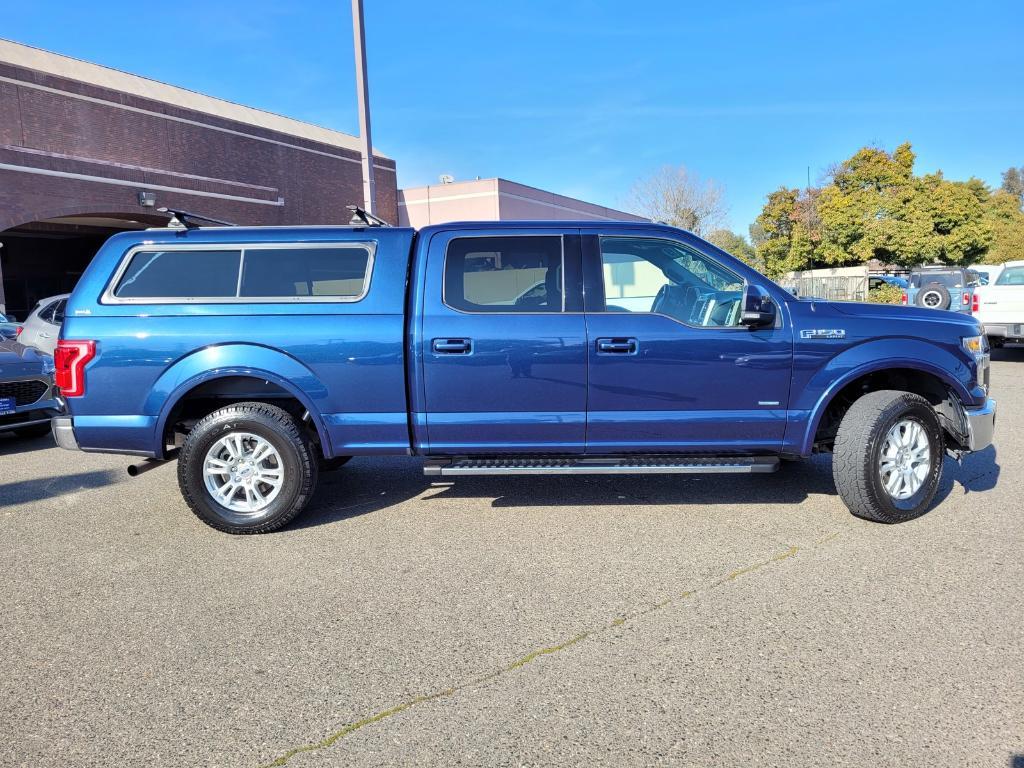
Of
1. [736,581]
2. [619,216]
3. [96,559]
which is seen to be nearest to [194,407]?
[96,559]

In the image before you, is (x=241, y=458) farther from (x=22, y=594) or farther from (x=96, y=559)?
(x=22, y=594)

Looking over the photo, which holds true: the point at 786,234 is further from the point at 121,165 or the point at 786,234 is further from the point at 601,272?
the point at 601,272

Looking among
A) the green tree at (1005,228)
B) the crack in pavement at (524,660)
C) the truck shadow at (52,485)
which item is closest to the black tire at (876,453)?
the crack in pavement at (524,660)

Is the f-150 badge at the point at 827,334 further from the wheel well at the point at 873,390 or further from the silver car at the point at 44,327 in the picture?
the silver car at the point at 44,327

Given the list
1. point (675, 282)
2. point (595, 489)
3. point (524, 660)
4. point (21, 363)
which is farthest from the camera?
point (21, 363)

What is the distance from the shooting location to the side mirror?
4.28 m

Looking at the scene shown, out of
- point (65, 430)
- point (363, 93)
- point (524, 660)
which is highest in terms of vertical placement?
point (363, 93)

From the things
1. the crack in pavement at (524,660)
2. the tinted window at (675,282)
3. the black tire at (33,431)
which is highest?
the tinted window at (675,282)

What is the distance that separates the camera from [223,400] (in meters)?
4.78

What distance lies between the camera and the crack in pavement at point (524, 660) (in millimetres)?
2379

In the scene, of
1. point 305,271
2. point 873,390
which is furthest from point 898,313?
point 305,271

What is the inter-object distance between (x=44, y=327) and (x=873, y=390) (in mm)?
10745

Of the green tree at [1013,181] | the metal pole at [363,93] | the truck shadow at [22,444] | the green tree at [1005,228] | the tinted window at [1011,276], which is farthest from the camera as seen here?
the green tree at [1013,181]

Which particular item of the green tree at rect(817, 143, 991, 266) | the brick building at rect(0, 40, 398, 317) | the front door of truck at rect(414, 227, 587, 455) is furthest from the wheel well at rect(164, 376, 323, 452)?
the green tree at rect(817, 143, 991, 266)
